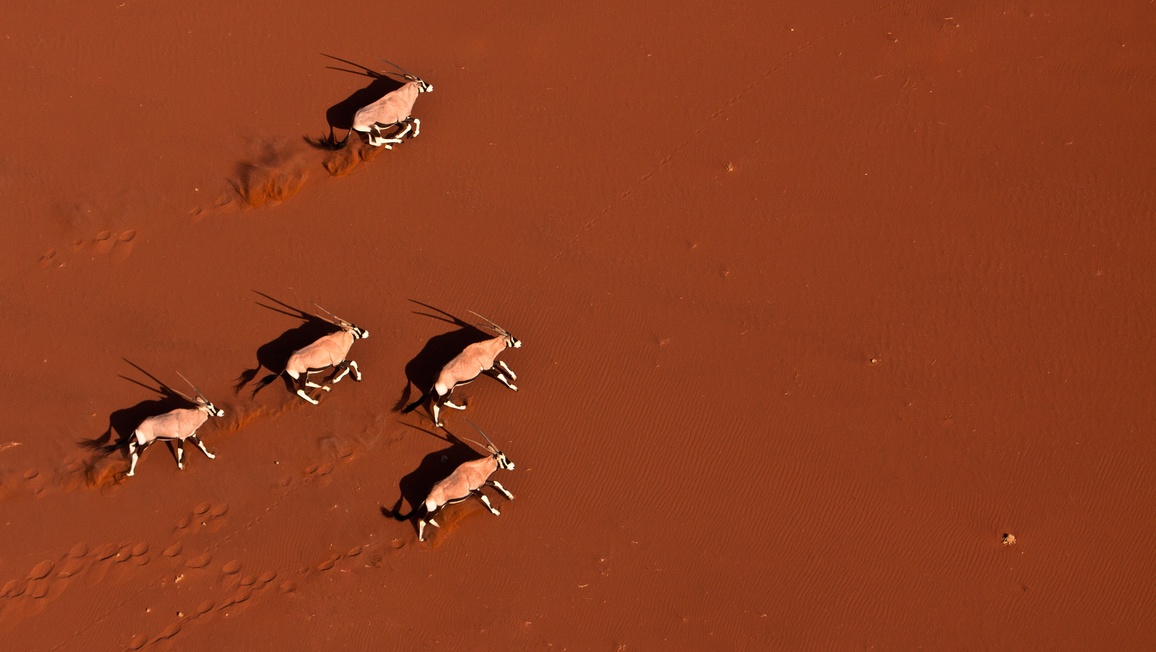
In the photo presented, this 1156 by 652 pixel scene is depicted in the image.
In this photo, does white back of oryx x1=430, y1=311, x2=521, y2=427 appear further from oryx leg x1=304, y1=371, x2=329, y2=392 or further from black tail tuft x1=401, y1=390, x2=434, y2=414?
oryx leg x1=304, y1=371, x2=329, y2=392

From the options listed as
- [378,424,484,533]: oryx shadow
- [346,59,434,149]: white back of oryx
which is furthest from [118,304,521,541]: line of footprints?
[346,59,434,149]: white back of oryx

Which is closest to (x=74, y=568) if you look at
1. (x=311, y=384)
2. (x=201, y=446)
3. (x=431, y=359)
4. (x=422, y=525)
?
(x=201, y=446)

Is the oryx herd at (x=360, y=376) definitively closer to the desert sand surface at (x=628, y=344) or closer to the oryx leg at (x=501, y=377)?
the oryx leg at (x=501, y=377)

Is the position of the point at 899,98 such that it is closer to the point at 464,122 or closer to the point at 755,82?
the point at 755,82

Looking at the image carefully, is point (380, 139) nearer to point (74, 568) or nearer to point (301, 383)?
point (301, 383)

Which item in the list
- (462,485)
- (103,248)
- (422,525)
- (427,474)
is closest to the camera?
(462,485)

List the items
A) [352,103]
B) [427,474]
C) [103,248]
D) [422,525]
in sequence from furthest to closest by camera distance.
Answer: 1. [352,103]
2. [103,248]
3. [427,474]
4. [422,525]
